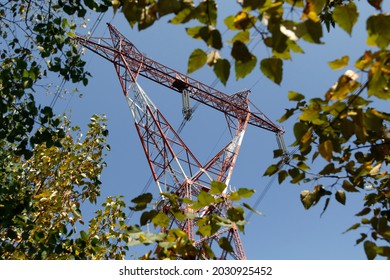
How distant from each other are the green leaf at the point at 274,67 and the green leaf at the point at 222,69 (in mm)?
109

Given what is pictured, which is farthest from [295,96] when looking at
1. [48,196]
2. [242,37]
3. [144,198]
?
[48,196]

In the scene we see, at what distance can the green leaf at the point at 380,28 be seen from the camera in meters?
1.15

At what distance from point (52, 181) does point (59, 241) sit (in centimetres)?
210

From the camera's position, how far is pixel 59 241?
3.86 m

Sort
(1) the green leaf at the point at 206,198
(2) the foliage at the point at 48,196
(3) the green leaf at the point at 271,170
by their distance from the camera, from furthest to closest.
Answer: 1. (2) the foliage at the point at 48,196
2. (3) the green leaf at the point at 271,170
3. (1) the green leaf at the point at 206,198

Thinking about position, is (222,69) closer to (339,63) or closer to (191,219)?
(339,63)

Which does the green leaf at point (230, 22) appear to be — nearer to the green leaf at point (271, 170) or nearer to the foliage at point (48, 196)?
the green leaf at point (271, 170)

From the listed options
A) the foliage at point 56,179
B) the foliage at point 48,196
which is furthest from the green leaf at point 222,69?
the foliage at point 48,196

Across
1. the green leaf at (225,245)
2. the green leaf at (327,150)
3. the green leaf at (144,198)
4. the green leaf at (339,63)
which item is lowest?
the green leaf at (225,245)

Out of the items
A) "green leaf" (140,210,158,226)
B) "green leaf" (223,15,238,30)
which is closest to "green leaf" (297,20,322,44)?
"green leaf" (223,15,238,30)

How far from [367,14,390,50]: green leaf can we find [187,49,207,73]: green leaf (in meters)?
0.49

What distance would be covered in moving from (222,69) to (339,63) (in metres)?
0.38

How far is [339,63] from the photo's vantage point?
129 cm

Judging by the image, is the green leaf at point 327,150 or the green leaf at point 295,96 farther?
the green leaf at point 295,96
